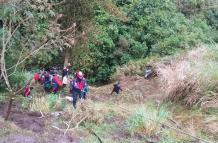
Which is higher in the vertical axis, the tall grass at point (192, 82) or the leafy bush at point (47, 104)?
the tall grass at point (192, 82)

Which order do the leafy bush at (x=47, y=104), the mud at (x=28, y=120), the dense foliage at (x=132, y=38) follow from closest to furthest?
the mud at (x=28, y=120) < the leafy bush at (x=47, y=104) < the dense foliage at (x=132, y=38)

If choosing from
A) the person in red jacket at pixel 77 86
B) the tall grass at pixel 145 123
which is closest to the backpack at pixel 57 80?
the person in red jacket at pixel 77 86

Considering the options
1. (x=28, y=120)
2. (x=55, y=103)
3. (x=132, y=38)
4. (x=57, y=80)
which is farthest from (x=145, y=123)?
(x=132, y=38)

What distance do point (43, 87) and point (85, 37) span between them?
278 centimetres

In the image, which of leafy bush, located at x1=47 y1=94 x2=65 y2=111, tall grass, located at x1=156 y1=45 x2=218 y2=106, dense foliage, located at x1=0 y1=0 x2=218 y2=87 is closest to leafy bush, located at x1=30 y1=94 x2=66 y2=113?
leafy bush, located at x1=47 y1=94 x2=65 y2=111

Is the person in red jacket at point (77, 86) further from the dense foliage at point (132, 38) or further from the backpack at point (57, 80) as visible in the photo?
the dense foliage at point (132, 38)

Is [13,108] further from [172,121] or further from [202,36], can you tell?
[202,36]

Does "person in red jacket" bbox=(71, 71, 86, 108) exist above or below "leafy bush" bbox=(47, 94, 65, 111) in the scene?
above

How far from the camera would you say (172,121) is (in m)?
10.4

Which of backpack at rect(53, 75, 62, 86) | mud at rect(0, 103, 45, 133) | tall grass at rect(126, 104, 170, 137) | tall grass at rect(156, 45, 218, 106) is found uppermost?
tall grass at rect(156, 45, 218, 106)

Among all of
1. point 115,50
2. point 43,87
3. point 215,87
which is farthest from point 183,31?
point 215,87

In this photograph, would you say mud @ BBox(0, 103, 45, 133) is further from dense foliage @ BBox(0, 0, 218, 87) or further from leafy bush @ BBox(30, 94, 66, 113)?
dense foliage @ BBox(0, 0, 218, 87)

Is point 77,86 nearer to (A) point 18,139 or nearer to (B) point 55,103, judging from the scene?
(B) point 55,103

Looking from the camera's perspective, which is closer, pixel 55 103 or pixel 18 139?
pixel 18 139
